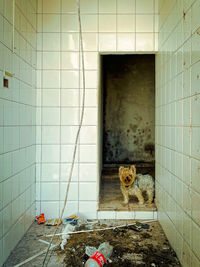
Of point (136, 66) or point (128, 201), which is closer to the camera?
point (128, 201)

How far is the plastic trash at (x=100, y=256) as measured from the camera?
149cm

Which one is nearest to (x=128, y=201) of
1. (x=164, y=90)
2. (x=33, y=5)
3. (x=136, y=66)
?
(x=164, y=90)

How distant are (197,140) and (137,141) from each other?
12.5 feet

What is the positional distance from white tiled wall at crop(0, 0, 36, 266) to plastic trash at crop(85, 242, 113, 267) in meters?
0.65

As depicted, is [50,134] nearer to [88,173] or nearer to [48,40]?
[88,173]

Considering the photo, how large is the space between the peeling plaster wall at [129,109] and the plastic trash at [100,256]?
3323 millimetres

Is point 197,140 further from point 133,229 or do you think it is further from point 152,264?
point 133,229

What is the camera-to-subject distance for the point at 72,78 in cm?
233

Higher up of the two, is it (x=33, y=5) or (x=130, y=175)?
(x=33, y=5)

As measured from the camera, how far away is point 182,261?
4.94 feet

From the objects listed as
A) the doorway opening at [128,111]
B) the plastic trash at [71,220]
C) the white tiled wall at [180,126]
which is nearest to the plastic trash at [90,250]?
the plastic trash at [71,220]

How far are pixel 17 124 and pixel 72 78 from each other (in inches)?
33.1

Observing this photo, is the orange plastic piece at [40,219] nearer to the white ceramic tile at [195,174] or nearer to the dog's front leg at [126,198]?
the dog's front leg at [126,198]

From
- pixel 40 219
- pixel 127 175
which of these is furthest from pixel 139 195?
pixel 40 219
